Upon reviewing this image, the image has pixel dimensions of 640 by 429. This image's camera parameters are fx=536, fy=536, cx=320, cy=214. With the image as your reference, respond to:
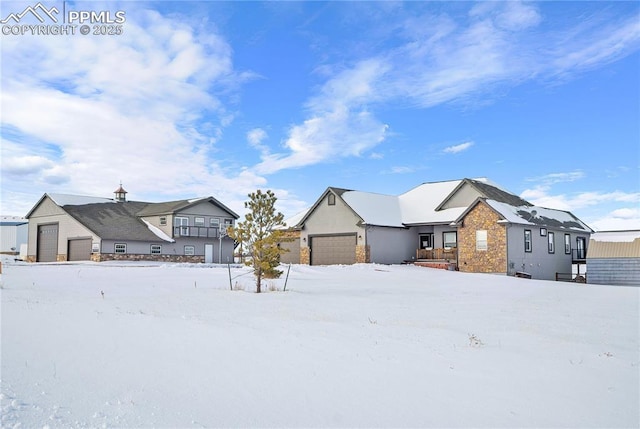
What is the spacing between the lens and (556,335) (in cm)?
1102

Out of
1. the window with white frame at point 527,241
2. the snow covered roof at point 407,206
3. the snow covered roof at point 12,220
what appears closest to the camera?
the window with white frame at point 527,241

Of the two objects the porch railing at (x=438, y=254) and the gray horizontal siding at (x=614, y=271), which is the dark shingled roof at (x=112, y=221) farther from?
the gray horizontal siding at (x=614, y=271)

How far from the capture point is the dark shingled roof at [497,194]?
3656 cm

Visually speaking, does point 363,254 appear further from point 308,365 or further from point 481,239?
point 308,365

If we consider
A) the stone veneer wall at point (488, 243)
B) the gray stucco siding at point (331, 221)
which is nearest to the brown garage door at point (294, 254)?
the gray stucco siding at point (331, 221)

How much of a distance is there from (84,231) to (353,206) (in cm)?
2193

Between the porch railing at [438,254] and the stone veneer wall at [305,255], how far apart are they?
790cm

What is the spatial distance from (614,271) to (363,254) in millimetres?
15380

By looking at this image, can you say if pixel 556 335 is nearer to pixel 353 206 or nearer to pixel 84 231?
pixel 353 206

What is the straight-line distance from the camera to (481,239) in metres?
34.2

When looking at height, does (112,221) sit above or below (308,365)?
above

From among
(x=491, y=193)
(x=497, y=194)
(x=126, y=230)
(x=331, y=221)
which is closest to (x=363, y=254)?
(x=331, y=221)

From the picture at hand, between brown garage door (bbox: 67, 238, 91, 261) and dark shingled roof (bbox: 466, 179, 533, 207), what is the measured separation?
98.0ft

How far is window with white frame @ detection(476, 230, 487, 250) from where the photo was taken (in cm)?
3397
